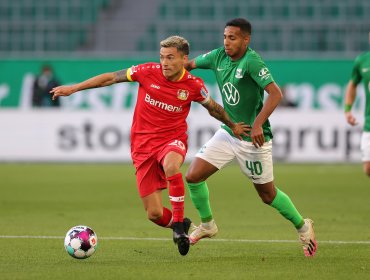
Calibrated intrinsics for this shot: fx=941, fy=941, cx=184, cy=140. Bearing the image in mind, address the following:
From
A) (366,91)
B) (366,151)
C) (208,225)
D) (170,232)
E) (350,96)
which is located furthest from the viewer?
(350,96)

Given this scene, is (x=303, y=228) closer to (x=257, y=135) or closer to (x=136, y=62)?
(x=257, y=135)

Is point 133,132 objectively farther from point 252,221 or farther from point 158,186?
point 252,221

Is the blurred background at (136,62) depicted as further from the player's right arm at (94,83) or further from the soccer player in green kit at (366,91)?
the player's right arm at (94,83)

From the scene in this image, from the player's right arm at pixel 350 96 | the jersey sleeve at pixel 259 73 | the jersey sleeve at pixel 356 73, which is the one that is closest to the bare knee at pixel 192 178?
the jersey sleeve at pixel 259 73

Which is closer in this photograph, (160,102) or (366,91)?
(160,102)

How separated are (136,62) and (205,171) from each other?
15.2m

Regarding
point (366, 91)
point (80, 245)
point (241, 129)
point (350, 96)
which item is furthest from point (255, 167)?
point (350, 96)

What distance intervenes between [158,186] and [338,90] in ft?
51.2

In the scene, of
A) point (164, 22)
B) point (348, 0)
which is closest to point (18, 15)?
point (164, 22)

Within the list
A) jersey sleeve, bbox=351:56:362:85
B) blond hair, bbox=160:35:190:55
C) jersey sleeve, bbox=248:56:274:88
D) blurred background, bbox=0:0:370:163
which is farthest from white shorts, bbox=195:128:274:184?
blurred background, bbox=0:0:370:163

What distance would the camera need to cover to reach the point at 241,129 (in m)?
8.74

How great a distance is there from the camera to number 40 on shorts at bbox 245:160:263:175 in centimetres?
880

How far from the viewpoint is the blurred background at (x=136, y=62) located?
21469 mm

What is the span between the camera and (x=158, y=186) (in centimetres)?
884
